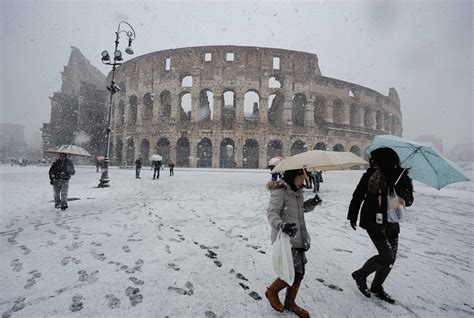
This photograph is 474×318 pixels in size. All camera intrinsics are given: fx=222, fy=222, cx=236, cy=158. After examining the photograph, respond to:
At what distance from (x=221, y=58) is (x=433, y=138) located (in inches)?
3507

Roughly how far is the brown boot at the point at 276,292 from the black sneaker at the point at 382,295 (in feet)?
3.36


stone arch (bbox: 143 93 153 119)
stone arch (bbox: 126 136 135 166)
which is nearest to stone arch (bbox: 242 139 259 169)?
stone arch (bbox: 143 93 153 119)

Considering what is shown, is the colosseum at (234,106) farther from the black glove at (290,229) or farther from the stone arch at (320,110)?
the black glove at (290,229)

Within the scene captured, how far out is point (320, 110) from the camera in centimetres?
2602

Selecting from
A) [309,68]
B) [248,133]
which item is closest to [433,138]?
[309,68]

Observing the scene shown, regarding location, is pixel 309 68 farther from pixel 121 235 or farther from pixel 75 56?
pixel 75 56

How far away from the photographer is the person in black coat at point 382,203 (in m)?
2.07

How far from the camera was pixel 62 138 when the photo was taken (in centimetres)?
3145

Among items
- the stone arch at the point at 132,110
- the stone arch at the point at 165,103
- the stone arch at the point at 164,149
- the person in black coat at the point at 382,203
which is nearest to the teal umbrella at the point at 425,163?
the person in black coat at the point at 382,203

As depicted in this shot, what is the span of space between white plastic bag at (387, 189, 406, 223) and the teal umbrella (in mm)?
360

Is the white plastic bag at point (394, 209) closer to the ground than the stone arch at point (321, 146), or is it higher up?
closer to the ground

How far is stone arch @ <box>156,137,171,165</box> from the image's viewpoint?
24.9 metres

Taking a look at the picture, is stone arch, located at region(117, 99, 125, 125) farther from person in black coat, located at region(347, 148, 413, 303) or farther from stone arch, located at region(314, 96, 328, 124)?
person in black coat, located at region(347, 148, 413, 303)

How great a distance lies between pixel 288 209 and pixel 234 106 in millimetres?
23703
